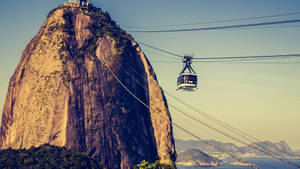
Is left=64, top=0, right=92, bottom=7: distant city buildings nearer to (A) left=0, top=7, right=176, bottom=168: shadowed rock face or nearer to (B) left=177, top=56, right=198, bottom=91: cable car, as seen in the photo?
(A) left=0, top=7, right=176, bottom=168: shadowed rock face

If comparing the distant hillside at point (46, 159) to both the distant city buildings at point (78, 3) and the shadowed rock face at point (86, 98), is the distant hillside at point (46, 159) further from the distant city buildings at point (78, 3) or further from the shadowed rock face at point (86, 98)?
the distant city buildings at point (78, 3)

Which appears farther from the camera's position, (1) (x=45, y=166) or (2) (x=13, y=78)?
(2) (x=13, y=78)

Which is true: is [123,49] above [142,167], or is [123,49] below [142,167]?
above

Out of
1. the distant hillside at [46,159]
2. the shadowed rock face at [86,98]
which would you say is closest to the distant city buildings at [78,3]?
the shadowed rock face at [86,98]

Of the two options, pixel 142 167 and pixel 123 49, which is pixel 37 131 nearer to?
pixel 142 167

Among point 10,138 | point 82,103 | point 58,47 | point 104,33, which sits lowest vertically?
point 10,138

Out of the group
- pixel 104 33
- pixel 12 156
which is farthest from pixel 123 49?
pixel 12 156

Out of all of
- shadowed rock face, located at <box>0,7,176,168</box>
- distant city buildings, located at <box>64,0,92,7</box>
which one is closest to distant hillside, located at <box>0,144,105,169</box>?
shadowed rock face, located at <box>0,7,176,168</box>
